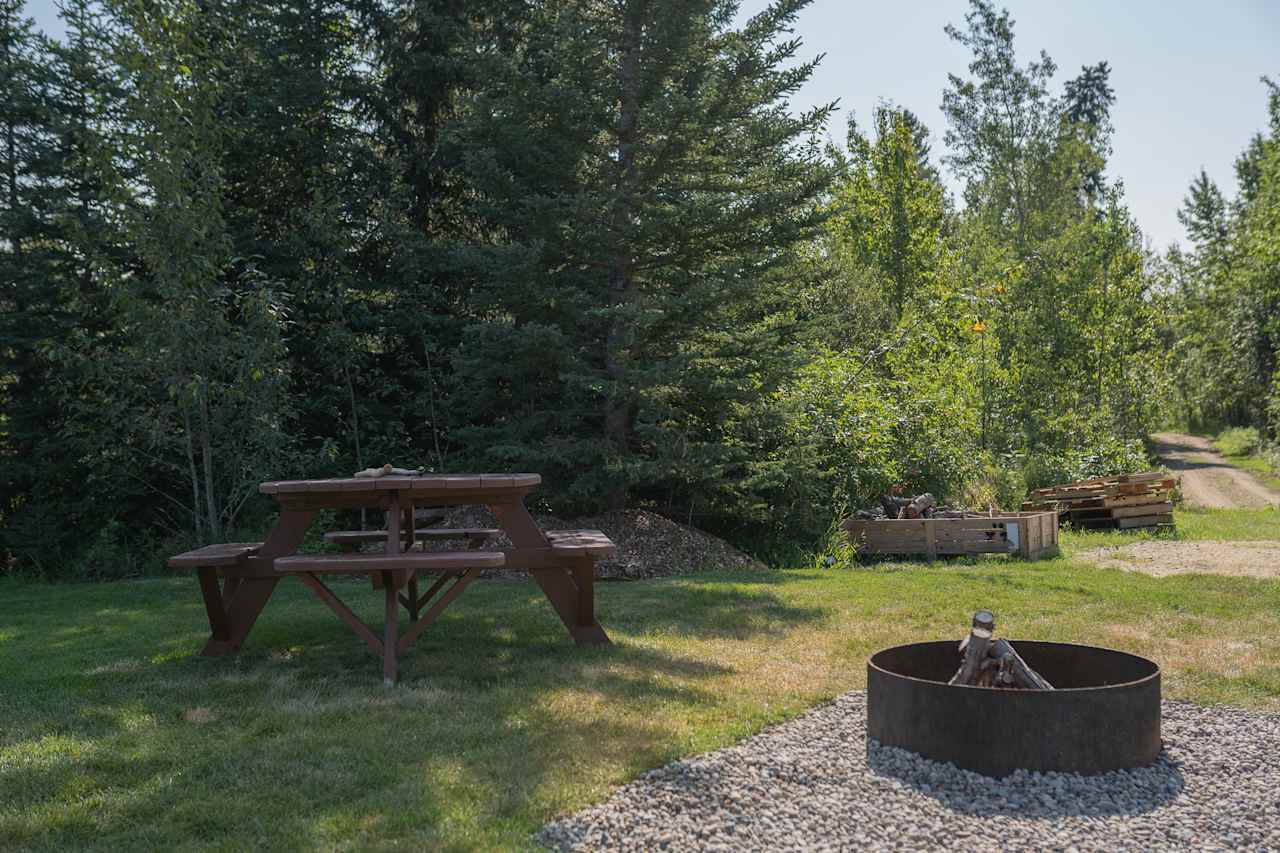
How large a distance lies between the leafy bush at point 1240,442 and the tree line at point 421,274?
23.0 meters

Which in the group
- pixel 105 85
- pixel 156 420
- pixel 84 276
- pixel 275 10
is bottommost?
pixel 156 420

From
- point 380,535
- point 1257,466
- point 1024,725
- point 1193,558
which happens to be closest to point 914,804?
point 1024,725

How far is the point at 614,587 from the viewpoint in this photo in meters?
8.21

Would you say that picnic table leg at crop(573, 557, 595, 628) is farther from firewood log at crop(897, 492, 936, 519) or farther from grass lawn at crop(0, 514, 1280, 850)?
firewood log at crop(897, 492, 936, 519)

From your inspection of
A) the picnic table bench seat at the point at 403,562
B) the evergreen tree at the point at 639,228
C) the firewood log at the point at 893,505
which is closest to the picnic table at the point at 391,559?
the picnic table bench seat at the point at 403,562

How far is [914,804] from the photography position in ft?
10.7

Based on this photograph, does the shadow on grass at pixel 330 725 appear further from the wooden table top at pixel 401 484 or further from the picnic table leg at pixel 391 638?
the wooden table top at pixel 401 484

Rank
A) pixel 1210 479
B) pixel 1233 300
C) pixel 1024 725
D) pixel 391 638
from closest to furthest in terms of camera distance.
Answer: pixel 1024 725, pixel 391 638, pixel 1210 479, pixel 1233 300

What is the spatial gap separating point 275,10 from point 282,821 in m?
11.9

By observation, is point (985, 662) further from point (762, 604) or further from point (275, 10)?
point (275, 10)

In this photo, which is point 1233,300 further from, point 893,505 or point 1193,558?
point 893,505

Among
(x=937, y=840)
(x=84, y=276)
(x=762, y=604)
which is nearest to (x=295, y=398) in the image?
(x=84, y=276)

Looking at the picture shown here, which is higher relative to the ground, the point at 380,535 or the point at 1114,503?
the point at 380,535

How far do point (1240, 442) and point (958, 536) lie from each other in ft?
97.2
